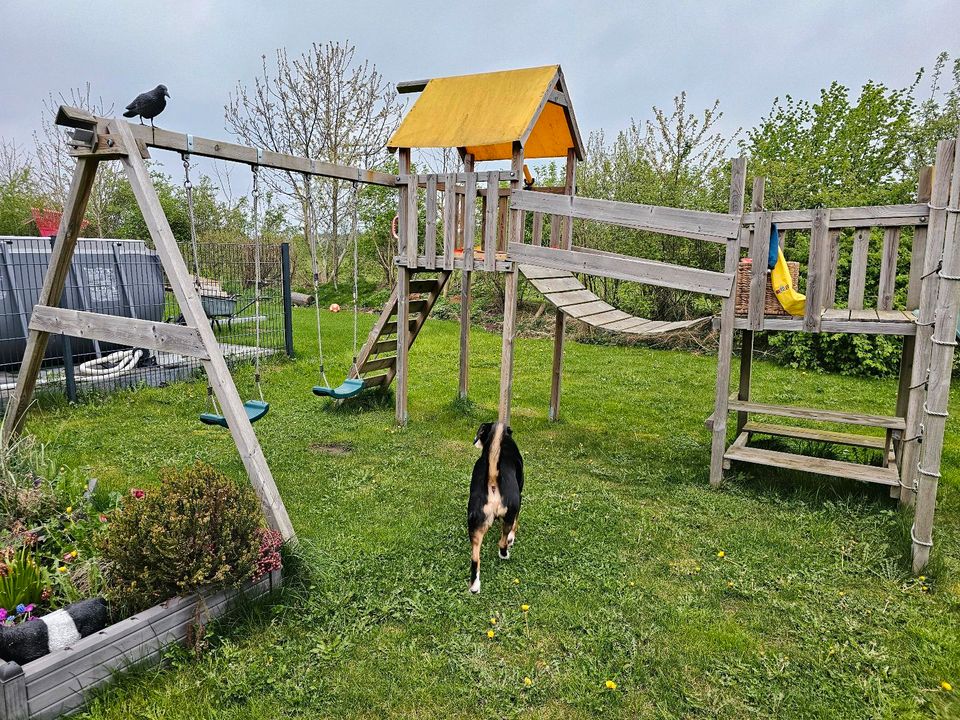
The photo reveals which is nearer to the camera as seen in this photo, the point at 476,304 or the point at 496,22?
the point at 496,22

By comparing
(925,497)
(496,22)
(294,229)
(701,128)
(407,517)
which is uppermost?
(496,22)

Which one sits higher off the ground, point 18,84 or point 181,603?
point 18,84

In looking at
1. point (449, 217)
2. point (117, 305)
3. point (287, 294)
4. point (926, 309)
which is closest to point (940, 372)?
point (926, 309)

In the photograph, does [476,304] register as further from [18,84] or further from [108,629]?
[18,84]

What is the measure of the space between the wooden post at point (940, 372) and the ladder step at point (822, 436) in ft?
5.78

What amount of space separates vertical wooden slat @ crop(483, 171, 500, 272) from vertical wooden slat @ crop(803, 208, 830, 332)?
2.81 m

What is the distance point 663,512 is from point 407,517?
2.00m

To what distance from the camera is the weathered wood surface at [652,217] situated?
4934 millimetres

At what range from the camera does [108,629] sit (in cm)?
271

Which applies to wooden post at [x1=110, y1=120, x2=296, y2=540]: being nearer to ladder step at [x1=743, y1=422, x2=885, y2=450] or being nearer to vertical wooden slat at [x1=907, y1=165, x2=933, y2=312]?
ladder step at [x1=743, y1=422, x2=885, y2=450]

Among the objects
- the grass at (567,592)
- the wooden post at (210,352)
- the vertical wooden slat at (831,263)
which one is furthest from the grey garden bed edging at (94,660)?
the vertical wooden slat at (831,263)

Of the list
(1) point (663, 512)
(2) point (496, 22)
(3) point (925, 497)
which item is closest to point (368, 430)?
(1) point (663, 512)

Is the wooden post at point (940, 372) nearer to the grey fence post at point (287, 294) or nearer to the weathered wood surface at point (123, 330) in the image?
the weathered wood surface at point (123, 330)

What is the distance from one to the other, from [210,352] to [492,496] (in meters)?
1.90
